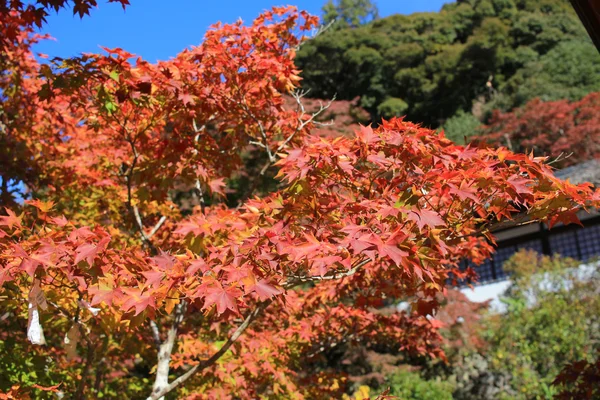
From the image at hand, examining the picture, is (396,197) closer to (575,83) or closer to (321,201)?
(321,201)

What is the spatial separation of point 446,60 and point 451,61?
0.75ft

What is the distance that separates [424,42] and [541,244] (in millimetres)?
17047

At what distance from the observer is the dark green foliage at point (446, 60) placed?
2473 centimetres

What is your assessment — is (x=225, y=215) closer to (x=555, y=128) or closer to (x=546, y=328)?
(x=546, y=328)

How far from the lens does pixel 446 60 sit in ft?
83.9

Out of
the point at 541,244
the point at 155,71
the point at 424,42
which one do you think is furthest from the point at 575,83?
the point at 155,71

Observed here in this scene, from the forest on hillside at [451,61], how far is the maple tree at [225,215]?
18.2m

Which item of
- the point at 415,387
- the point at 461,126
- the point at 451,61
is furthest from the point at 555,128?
the point at 415,387

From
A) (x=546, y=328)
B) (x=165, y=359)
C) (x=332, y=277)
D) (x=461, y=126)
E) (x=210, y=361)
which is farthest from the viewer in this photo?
(x=461, y=126)

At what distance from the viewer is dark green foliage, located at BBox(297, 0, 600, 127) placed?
24.7 meters

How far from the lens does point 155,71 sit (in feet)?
12.9

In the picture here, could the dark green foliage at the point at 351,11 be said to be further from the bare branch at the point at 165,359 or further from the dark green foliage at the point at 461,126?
the bare branch at the point at 165,359

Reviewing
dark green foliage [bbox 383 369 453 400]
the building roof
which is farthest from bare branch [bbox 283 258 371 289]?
the building roof

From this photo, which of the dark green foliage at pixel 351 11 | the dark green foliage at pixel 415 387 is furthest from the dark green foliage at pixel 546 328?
the dark green foliage at pixel 351 11
